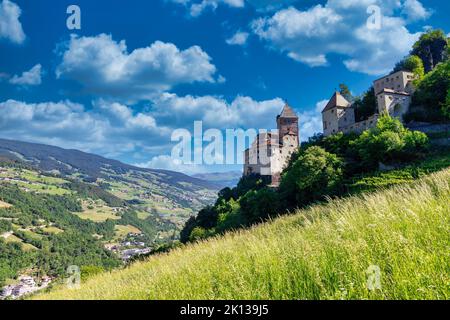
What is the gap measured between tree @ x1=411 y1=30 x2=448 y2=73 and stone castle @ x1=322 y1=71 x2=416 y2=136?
50.6 ft

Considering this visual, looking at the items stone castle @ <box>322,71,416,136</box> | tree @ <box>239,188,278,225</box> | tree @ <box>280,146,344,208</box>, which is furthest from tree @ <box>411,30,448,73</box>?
tree @ <box>239,188,278,225</box>

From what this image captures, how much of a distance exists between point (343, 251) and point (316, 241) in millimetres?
878

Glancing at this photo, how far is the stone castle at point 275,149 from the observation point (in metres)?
79.8

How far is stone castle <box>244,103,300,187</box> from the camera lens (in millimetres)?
79775

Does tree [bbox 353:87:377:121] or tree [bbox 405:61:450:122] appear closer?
tree [bbox 405:61:450:122]

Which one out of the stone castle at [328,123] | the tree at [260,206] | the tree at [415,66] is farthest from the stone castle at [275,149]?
the tree at [415,66]

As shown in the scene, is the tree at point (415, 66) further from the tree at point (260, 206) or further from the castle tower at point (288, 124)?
the tree at point (260, 206)

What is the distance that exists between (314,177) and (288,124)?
4667 cm

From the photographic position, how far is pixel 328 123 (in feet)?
226

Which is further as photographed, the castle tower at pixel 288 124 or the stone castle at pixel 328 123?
the castle tower at pixel 288 124

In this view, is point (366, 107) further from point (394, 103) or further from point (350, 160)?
point (350, 160)

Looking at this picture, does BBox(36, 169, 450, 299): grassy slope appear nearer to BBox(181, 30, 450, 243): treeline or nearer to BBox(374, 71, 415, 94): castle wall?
BBox(181, 30, 450, 243): treeline

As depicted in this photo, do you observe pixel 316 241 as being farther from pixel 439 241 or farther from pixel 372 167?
pixel 372 167
